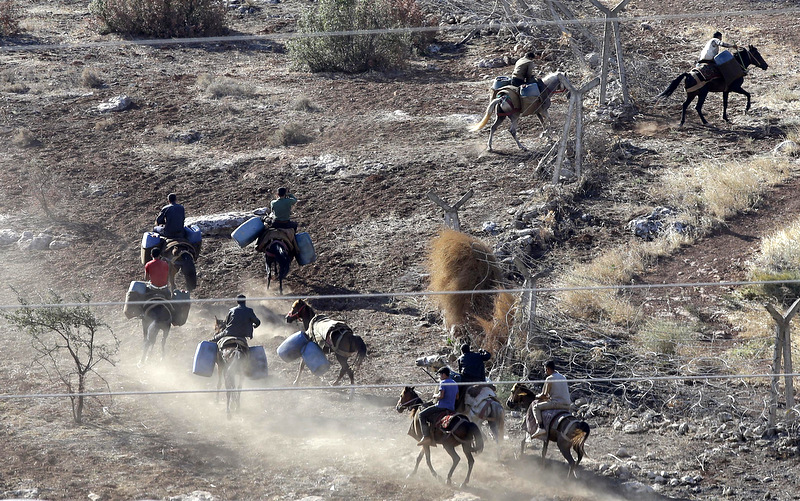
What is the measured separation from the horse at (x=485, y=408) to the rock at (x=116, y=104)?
50.1 ft

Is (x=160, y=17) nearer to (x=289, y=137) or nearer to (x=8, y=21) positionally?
(x=8, y=21)

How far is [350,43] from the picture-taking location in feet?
79.8

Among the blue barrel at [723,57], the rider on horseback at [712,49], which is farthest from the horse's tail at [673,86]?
the blue barrel at [723,57]

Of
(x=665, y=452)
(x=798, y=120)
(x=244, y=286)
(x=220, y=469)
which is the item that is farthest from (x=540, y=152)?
(x=220, y=469)

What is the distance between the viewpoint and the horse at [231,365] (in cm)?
1139

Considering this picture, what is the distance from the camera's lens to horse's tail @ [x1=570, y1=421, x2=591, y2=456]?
9305 mm

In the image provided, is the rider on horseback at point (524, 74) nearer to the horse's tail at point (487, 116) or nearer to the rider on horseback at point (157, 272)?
the horse's tail at point (487, 116)

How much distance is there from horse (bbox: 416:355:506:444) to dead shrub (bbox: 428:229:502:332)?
2.37m

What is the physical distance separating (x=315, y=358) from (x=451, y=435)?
257cm

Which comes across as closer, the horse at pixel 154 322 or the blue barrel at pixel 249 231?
the horse at pixel 154 322

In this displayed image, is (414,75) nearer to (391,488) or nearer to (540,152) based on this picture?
(540,152)

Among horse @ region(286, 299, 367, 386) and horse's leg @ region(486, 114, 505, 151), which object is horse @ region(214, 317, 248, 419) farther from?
horse's leg @ region(486, 114, 505, 151)

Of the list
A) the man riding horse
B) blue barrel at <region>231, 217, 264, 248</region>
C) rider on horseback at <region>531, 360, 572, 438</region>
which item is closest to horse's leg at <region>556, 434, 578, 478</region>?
rider on horseback at <region>531, 360, 572, 438</region>

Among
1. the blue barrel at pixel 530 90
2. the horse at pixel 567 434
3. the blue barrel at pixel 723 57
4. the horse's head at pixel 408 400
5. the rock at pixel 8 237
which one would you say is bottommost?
the horse at pixel 567 434
